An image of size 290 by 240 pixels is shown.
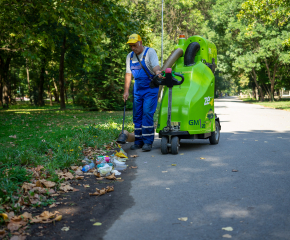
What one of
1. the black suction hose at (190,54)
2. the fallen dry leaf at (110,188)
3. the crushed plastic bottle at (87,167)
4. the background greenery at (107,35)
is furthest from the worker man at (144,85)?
the background greenery at (107,35)

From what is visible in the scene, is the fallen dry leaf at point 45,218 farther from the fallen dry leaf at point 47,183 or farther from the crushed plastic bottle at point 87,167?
the crushed plastic bottle at point 87,167

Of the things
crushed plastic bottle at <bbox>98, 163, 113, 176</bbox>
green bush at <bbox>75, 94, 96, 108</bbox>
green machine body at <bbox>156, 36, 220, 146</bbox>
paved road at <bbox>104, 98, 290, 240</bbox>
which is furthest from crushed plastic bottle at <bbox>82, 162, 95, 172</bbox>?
green bush at <bbox>75, 94, 96, 108</bbox>

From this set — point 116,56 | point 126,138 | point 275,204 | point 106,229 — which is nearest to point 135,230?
point 106,229

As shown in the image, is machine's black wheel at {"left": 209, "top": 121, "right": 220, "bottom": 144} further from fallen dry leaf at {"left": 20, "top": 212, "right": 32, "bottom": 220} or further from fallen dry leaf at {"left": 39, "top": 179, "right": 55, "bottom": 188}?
fallen dry leaf at {"left": 20, "top": 212, "right": 32, "bottom": 220}

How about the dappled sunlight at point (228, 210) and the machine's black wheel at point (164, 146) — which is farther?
the machine's black wheel at point (164, 146)

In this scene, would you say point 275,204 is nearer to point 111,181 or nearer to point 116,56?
point 111,181

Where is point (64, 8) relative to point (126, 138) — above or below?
above

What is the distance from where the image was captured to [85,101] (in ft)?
78.1

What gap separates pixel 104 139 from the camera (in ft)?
26.3

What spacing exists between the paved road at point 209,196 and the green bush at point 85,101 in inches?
669

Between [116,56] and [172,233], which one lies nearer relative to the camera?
[172,233]

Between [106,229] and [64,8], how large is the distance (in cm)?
1027

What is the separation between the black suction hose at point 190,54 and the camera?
7.18 m

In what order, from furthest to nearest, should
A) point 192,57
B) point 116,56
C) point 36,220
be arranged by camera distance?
point 116,56 < point 192,57 < point 36,220
